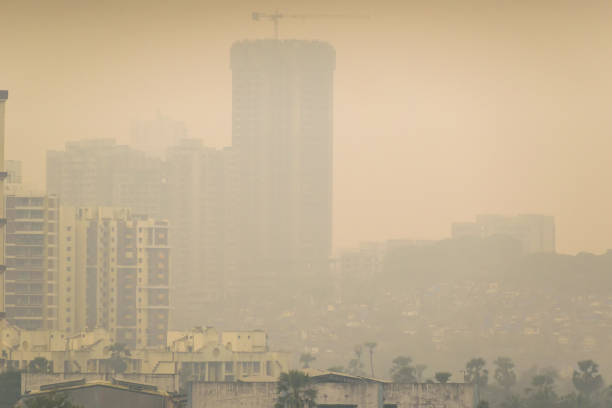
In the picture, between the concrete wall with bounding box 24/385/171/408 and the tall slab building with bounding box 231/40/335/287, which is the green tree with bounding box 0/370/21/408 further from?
the tall slab building with bounding box 231/40/335/287

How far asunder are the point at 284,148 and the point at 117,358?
32.0 meters

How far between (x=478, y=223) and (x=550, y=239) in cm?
370

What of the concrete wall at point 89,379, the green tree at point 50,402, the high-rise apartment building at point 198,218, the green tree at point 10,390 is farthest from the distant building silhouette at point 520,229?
the green tree at point 50,402

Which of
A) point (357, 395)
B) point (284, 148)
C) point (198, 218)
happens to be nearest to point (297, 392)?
point (357, 395)

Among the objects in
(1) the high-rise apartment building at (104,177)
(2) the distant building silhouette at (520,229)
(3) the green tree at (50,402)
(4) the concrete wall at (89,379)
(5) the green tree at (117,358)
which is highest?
(1) the high-rise apartment building at (104,177)

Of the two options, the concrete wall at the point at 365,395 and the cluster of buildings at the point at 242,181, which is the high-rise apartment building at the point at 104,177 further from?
the concrete wall at the point at 365,395

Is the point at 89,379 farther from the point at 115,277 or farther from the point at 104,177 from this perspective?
the point at 104,177

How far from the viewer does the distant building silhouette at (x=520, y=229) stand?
61125 mm

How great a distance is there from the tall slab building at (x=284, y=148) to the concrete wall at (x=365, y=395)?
139 ft

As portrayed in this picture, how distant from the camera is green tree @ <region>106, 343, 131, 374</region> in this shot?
110ft

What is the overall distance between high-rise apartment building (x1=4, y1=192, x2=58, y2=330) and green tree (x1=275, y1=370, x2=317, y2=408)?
899 inches

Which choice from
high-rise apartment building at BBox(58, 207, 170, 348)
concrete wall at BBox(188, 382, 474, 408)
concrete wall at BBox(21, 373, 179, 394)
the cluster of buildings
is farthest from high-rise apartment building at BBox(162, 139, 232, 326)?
concrete wall at BBox(188, 382, 474, 408)

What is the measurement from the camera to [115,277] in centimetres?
4253

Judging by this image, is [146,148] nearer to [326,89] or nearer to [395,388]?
[326,89]
